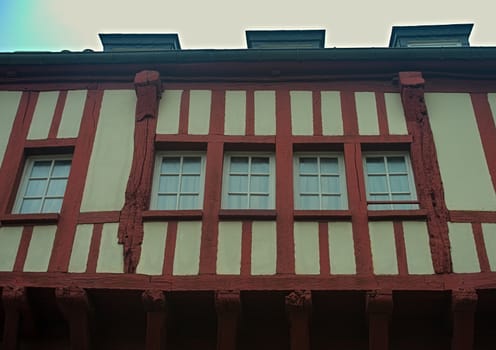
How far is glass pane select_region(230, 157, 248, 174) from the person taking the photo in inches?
307

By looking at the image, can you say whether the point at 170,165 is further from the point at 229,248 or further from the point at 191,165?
the point at 229,248

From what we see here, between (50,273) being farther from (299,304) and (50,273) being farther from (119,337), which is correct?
(299,304)

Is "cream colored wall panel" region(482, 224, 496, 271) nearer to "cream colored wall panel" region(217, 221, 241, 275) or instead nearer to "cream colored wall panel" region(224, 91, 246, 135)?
"cream colored wall panel" region(217, 221, 241, 275)

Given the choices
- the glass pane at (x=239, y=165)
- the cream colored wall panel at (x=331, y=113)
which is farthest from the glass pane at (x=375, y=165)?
the glass pane at (x=239, y=165)

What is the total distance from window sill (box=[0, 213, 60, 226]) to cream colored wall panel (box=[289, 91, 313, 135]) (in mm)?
2864

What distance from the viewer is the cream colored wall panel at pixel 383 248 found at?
6723 mm

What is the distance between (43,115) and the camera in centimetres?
823

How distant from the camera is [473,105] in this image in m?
8.10

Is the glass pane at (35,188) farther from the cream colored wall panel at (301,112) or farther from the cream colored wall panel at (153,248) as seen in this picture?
the cream colored wall panel at (301,112)

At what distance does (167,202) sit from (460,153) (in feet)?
10.9

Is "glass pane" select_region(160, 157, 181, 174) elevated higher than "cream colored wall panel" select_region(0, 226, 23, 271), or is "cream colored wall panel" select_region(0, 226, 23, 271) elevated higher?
"glass pane" select_region(160, 157, 181, 174)

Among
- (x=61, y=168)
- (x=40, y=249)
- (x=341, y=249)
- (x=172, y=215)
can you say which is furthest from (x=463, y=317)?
(x=61, y=168)

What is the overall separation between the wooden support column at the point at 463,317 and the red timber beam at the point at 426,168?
334 mm

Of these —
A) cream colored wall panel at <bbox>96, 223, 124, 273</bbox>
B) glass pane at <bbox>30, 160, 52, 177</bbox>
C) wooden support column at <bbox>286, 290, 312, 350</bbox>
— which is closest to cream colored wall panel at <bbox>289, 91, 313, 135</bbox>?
wooden support column at <bbox>286, 290, 312, 350</bbox>
